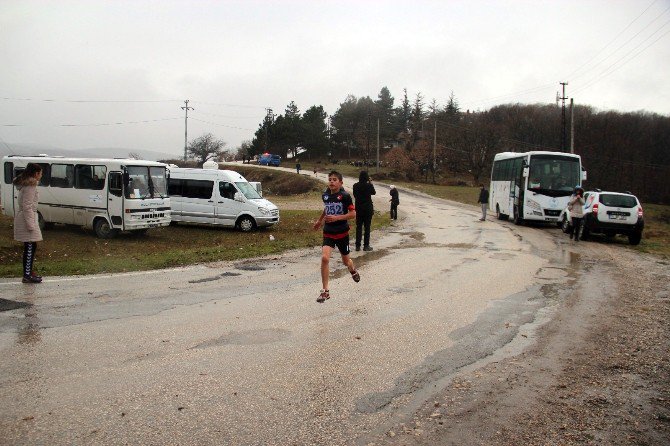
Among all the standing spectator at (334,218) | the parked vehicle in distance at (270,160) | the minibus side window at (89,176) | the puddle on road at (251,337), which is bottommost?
the puddle on road at (251,337)

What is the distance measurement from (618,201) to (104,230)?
18683 mm

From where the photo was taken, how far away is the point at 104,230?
19.1m

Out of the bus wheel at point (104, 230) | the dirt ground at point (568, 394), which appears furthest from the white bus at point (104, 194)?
the dirt ground at point (568, 394)

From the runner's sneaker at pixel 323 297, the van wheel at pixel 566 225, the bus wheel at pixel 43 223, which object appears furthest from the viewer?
the van wheel at pixel 566 225

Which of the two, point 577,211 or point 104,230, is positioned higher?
point 577,211

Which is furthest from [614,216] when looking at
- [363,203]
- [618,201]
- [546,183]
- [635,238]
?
[363,203]

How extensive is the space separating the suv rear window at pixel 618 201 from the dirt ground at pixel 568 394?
12527mm

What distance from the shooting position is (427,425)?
12.8 feet

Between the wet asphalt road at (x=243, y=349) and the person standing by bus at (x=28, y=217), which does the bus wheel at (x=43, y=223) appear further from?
the person standing by bus at (x=28, y=217)

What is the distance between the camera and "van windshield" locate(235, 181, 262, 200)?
72.9 ft

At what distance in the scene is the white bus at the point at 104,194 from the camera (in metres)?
18.8

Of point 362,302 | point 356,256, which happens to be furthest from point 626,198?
point 362,302

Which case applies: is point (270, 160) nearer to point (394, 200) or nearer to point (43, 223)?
point (394, 200)

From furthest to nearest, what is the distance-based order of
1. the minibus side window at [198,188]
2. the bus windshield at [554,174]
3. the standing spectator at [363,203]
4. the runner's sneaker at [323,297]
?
the bus windshield at [554,174]
the minibus side window at [198,188]
the standing spectator at [363,203]
the runner's sneaker at [323,297]
